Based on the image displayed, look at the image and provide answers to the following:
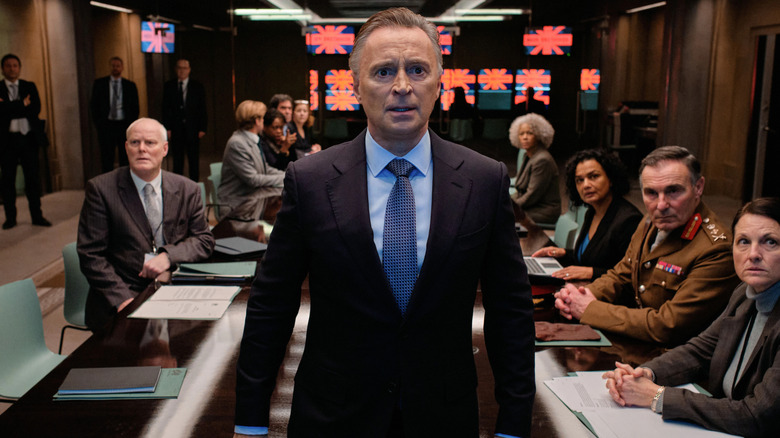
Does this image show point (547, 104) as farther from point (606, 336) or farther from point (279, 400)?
point (279, 400)

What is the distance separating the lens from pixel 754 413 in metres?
1.63

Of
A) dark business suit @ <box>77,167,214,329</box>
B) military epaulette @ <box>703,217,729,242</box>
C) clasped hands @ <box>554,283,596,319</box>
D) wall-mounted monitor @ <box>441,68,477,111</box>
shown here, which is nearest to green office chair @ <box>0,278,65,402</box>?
dark business suit @ <box>77,167,214,329</box>

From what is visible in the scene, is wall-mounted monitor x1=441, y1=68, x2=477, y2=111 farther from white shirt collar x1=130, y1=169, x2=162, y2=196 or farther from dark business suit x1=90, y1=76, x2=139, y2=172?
white shirt collar x1=130, y1=169, x2=162, y2=196

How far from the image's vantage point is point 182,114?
9.23 metres

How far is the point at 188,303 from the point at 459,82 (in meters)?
7.62

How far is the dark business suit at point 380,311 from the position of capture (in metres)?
1.27

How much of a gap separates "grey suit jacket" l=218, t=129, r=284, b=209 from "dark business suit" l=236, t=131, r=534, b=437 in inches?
185

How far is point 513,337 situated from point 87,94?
348 inches

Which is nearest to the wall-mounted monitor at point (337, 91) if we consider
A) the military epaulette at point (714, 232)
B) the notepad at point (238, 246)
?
the notepad at point (238, 246)

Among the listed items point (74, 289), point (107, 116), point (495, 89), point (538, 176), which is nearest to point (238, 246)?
point (74, 289)

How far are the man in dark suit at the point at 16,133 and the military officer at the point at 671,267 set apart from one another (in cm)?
563

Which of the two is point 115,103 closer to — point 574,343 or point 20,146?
point 20,146

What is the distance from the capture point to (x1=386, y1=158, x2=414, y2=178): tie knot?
4.37 ft

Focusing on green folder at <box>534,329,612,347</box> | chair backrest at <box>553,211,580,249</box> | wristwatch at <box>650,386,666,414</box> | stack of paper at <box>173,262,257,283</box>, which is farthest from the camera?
chair backrest at <box>553,211,580,249</box>
